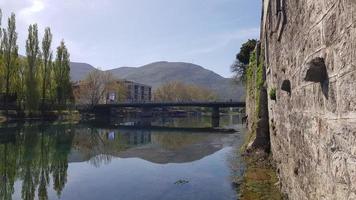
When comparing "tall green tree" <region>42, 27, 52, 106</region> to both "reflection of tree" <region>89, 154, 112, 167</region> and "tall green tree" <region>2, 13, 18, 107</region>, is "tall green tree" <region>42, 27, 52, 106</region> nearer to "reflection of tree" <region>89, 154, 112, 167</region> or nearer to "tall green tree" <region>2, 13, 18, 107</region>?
"tall green tree" <region>2, 13, 18, 107</region>

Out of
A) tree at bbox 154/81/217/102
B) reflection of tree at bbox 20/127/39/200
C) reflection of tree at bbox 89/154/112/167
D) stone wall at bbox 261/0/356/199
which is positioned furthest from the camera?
tree at bbox 154/81/217/102

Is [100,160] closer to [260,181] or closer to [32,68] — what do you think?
[260,181]

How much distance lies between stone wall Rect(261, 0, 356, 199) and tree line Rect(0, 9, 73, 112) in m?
42.5

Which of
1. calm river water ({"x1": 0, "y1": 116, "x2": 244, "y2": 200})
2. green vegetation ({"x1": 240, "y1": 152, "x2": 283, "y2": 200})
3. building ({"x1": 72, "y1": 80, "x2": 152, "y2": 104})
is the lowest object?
calm river water ({"x1": 0, "y1": 116, "x2": 244, "y2": 200})

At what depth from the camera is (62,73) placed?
168 ft

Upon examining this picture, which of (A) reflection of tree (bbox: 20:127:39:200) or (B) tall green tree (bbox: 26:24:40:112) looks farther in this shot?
(B) tall green tree (bbox: 26:24:40:112)

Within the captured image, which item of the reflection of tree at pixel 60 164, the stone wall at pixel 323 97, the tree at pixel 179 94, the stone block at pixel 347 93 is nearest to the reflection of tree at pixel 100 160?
the reflection of tree at pixel 60 164

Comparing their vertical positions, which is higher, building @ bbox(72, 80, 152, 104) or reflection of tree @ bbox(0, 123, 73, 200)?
building @ bbox(72, 80, 152, 104)

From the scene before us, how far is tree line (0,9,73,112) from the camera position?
43.0m

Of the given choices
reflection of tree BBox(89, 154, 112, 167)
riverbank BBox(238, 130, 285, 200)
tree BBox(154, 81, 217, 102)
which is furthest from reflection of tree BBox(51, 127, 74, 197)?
tree BBox(154, 81, 217, 102)

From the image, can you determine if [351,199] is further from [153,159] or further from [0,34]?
[0,34]

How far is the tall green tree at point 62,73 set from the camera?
5100 centimetres

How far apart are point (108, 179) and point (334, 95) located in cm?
1008

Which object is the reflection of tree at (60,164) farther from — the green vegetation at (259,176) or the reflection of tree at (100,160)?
the green vegetation at (259,176)
